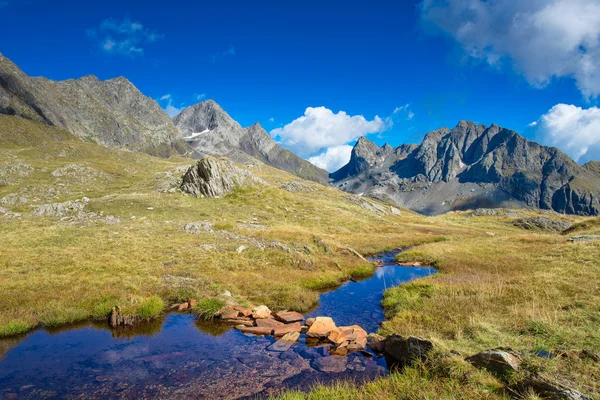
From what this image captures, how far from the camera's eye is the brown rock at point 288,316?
17594 mm

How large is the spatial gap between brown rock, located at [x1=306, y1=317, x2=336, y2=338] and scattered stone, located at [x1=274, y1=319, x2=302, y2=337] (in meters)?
0.77

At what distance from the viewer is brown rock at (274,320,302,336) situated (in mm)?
15714

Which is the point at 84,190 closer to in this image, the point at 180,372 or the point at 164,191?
the point at 164,191

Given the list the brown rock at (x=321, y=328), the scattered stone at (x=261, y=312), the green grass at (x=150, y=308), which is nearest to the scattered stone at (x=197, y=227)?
the green grass at (x=150, y=308)

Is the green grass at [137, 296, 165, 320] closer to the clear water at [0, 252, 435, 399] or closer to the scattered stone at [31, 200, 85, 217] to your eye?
the clear water at [0, 252, 435, 399]

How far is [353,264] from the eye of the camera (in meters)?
33.2

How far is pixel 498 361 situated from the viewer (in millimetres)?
9367

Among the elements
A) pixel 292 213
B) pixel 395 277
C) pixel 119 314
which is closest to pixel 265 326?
pixel 119 314

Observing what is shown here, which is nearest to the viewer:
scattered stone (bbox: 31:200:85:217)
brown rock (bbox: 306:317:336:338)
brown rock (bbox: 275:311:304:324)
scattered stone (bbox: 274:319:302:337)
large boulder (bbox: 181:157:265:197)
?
brown rock (bbox: 306:317:336:338)

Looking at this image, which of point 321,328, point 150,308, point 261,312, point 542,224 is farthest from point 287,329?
point 542,224

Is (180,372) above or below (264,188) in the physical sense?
below

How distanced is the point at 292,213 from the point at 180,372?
57.4 metres

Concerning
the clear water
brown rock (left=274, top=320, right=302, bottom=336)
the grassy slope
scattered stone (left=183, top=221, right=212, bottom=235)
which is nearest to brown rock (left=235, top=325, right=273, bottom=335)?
brown rock (left=274, top=320, right=302, bottom=336)

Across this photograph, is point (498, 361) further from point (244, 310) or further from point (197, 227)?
point (197, 227)
